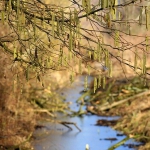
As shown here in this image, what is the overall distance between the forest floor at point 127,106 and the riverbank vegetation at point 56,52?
0.06 meters

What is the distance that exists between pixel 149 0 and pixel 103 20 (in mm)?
631

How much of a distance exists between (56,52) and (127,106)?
5366mm

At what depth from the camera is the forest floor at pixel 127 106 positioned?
15.6 meters

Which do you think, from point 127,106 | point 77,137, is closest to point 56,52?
point 77,137

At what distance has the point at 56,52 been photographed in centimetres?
1648

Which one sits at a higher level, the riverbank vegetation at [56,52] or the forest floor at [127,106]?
the riverbank vegetation at [56,52]

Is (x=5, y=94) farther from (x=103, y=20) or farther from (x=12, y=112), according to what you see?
(x=103, y=20)

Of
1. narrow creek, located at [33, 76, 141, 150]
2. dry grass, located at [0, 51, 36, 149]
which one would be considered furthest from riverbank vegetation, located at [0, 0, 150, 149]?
narrow creek, located at [33, 76, 141, 150]

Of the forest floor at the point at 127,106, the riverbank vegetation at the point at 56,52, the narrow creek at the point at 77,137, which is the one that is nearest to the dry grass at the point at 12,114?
the riverbank vegetation at the point at 56,52

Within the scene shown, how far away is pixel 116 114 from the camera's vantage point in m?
20.8

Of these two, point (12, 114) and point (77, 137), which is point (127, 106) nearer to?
point (77, 137)

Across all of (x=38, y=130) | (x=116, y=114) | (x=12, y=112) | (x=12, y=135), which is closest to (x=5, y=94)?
(x=12, y=112)

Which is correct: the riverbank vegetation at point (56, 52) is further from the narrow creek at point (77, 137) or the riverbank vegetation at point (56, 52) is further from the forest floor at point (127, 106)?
the narrow creek at point (77, 137)

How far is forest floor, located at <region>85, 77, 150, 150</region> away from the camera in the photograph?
51.3 feet
